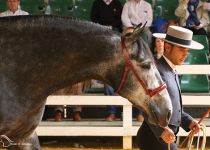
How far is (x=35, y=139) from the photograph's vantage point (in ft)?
13.6

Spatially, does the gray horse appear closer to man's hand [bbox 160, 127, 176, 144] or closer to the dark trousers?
man's hand [bbox 160, 127, 176, 144]

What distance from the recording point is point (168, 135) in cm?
384

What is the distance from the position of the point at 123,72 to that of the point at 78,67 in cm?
31

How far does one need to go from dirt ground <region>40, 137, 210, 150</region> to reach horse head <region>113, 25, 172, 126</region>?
13.7ft

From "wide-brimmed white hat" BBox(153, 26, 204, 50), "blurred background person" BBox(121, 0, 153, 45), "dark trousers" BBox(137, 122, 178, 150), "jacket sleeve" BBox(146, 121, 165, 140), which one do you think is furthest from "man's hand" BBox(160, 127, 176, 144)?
"blurred background person" BBox(121, 0, 153, 45)

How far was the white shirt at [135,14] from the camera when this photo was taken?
892cm

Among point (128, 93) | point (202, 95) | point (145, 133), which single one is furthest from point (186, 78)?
point (128, 93)

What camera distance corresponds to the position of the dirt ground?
25.9ft

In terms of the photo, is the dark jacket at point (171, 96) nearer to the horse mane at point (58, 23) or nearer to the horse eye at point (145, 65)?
the horse eye at point (145, 65)

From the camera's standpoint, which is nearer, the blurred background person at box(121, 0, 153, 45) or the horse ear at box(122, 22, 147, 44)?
the horse ear at box(122, 22, 147, 44)

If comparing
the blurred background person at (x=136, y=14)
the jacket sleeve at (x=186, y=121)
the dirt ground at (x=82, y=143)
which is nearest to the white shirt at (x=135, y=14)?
the blurred background person at (x=136, y=14)

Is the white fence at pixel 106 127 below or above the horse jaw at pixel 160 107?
below

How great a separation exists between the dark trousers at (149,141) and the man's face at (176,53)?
0.57 meters

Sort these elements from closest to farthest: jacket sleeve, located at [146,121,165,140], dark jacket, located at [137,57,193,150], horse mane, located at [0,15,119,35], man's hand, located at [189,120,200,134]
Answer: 1. horse mane, located at [0,15,119,35]
2. jacket sleeve, located at [146,121,165,140]
3. dark jacket, located at [137,57,193,150]
4. man's hand, located at [189,120,200,134]
